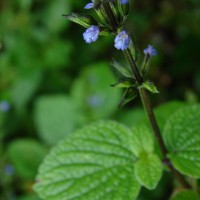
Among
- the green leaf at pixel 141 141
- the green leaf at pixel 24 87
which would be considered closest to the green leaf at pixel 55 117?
the green leaf at pixel 24 87

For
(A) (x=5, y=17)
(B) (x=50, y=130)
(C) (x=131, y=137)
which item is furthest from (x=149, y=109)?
(A) (x=5, y=17)

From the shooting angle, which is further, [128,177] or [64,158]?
[64,158]

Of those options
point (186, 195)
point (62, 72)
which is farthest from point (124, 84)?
point (62, 72)

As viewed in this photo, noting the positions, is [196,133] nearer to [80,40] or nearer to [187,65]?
[187,65]

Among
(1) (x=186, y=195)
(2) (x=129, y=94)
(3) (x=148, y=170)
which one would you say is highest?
(2) (x=129, y=94)

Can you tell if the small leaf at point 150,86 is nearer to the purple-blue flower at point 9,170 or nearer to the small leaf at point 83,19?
the small leaf at point 83,19

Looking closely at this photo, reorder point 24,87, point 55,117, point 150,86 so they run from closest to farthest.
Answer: point 150,86 < point 55,117 < point 24,87

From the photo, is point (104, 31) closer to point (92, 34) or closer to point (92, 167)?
point (92, 34)
